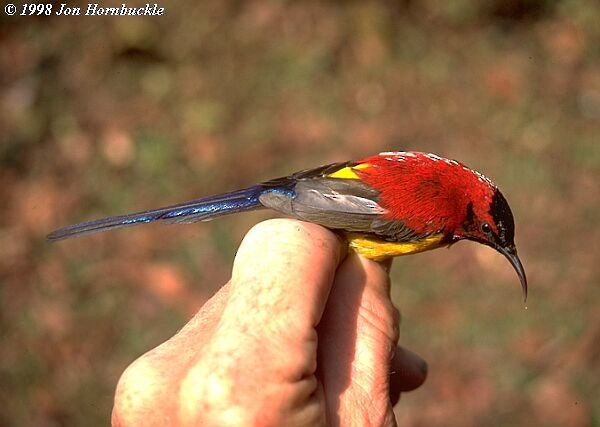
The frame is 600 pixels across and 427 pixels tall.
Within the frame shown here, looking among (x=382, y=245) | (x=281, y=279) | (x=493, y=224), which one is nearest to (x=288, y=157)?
(x=493, y=224)

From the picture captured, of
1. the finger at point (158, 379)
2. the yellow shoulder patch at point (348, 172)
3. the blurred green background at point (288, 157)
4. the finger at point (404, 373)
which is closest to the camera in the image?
the finger at point (158, 379)

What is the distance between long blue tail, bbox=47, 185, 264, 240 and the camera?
3.52 meters

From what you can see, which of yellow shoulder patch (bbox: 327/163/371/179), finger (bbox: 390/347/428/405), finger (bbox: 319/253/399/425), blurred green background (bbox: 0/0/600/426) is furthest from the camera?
blurred green background (bbox: 0/0/600/426)

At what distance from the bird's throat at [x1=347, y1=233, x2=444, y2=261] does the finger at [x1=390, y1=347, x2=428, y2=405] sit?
377 millimetres

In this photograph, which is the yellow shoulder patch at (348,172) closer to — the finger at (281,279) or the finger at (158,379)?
the finger at (281,279)

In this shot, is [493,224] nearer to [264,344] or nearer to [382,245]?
[382,245]

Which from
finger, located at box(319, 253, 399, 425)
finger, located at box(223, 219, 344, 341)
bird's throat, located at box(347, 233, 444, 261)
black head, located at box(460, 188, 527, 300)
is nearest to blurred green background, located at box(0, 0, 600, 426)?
black head, located at box(460, 188, 527, 300)

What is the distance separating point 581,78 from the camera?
8.34 m

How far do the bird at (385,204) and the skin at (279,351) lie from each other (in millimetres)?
433

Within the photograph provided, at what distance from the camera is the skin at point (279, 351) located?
2.24m

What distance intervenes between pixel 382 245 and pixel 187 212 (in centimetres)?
82

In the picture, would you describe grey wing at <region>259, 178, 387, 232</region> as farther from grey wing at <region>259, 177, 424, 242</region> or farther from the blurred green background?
the blurred green background

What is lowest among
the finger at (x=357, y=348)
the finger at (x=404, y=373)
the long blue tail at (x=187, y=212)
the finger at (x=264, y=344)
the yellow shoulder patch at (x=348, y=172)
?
the finger at (x=404, y=373)

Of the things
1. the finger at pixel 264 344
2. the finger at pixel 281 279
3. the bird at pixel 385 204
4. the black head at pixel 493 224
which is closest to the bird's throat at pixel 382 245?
the bird at pixel 385 204
